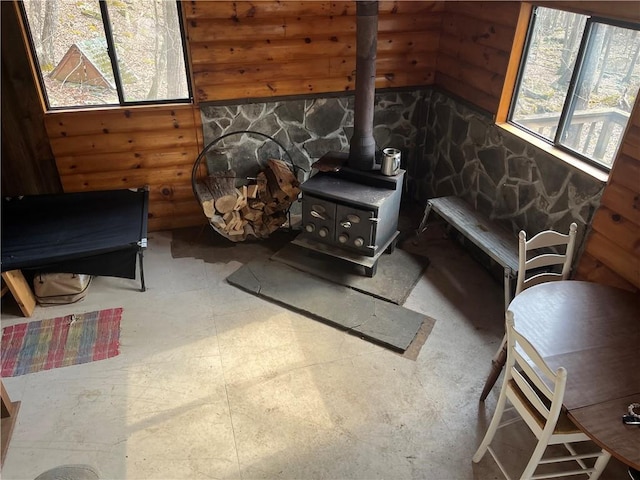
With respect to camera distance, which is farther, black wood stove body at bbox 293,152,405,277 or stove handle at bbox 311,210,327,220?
stove handle at bbox 311,210,327,220

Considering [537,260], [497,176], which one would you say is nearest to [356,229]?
[497,176]

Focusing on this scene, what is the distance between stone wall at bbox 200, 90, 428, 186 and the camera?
4.09 meters

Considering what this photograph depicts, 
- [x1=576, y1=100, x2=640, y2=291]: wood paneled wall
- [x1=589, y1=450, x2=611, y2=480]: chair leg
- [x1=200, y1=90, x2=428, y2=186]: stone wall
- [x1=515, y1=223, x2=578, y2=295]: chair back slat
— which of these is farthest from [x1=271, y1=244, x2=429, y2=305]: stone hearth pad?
[x1=589, y1=450, x2=611, y2=480]: chair leg

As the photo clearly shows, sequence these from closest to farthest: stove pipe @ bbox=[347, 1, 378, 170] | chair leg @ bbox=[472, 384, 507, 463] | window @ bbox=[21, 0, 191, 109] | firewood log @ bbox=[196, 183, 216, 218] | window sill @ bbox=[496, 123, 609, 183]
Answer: chair leg @ bbox=[472, 384, 507, 463]
window sill @ bbox=[496, 123, 609, 183]
stove pipe @ bbox=[347, 1, 378, 170]
window @ bbox=[21, 0, 191, 109]
firewood log @ bbox=[196, 183, 216, 218]

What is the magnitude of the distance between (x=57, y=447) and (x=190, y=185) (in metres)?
2.43

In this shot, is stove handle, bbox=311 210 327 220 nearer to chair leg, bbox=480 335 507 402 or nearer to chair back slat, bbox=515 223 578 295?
chair back slat, bbox=515 223 578 295

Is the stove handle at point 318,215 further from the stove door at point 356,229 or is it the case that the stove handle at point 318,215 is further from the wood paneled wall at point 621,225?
the wood paneled wall at point 621,225

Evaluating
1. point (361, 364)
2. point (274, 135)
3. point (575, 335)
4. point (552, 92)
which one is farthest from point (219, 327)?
point (552, 92)

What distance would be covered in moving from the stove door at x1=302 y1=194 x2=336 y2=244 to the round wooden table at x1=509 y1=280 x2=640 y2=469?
1.70m

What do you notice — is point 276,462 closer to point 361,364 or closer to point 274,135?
point 361,364

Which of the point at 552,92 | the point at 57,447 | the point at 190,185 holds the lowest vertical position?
the point at 57,447

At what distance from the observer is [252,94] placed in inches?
158

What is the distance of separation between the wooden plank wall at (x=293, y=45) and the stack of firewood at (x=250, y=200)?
71 cm

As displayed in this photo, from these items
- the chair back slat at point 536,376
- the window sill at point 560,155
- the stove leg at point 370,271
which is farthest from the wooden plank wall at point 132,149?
the chair back slat at point 536,376
